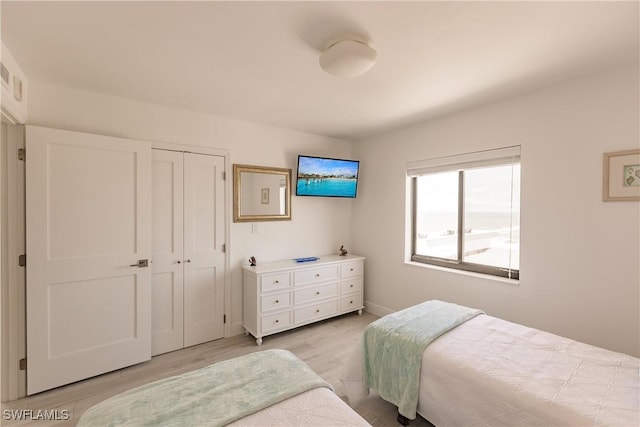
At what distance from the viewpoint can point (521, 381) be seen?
1.42m

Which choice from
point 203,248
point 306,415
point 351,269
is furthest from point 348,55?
point 351,269

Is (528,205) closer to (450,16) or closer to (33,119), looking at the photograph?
(450,16)

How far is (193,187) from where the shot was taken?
2963 millimetres

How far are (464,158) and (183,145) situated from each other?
289 centimetres

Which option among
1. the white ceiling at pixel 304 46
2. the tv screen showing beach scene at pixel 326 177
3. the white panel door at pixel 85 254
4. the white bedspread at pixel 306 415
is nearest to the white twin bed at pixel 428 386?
the white bedspread at pixel 306 415

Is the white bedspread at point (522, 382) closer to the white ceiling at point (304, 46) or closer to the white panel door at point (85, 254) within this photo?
the white ceiling at point (304, 46)

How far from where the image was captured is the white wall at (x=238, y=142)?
7.85 ft

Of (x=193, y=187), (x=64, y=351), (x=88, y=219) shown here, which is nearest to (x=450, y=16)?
Result: (x=193, y=187)

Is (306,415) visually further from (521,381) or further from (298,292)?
(298,292)

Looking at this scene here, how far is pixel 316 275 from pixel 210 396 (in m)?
2.19

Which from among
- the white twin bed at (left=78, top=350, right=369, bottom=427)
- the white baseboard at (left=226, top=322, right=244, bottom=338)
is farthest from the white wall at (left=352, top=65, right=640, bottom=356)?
the white baseboard at (left=226, top=322, right=244, bottom=338)

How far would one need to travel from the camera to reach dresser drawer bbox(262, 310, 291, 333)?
3.05 meters

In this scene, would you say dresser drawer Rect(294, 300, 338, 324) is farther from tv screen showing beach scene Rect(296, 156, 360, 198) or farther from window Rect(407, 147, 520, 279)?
tv screen showing beach scene Rect(296, 156, 360, 198)

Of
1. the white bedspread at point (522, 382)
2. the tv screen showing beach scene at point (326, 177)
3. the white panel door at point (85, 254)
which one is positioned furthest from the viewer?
the tv screen showing beach scene at point (326, 177)
